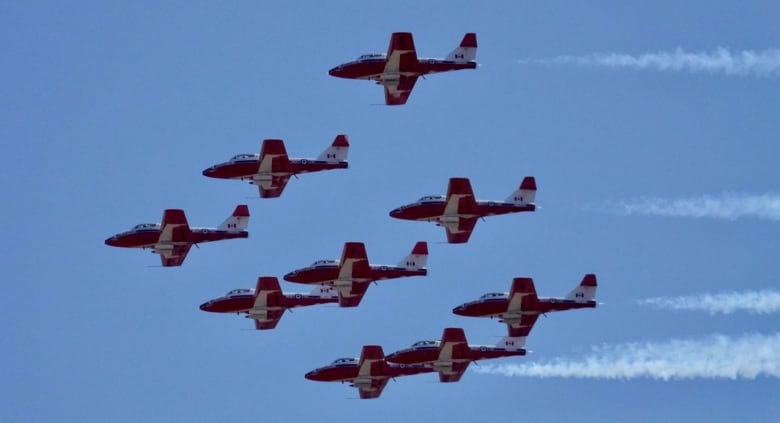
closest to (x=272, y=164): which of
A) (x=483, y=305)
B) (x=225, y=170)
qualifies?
(x=225, y=170)

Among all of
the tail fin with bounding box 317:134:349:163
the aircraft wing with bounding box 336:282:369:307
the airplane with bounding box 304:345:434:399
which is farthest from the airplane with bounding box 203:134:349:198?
the airplane with bounding box 304:345:434:399

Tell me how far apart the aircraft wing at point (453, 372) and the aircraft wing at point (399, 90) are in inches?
688

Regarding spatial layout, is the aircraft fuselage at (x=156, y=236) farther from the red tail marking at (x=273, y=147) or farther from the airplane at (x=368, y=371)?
the airplane at (x=368, y=371)

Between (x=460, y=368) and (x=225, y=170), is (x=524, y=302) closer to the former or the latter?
(x=460, y=368)

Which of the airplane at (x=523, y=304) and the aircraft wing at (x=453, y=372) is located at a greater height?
the airplane at (x=523, y=304)

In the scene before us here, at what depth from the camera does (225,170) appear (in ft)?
651

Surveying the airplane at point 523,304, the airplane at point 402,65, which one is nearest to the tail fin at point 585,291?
the airplane at point 523,304

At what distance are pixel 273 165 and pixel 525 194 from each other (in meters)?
16.5

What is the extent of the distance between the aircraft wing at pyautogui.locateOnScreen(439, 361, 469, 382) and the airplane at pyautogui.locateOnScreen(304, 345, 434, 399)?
83 centimetres

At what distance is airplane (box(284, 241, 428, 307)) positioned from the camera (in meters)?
196

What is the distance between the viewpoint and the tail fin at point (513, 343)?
197m

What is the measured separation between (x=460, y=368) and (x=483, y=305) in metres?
4.92

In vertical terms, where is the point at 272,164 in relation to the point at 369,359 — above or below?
above

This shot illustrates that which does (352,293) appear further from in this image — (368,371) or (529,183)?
(529,183)
